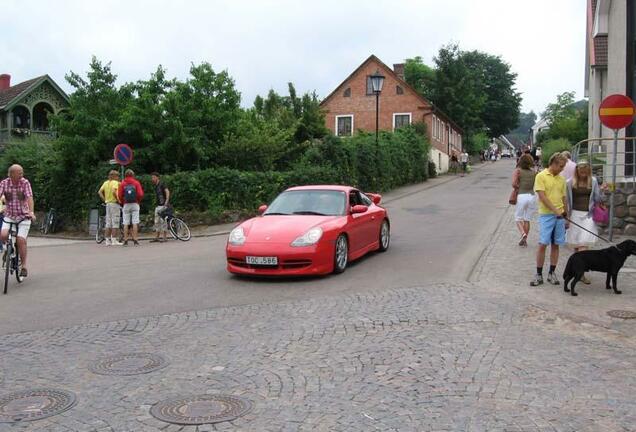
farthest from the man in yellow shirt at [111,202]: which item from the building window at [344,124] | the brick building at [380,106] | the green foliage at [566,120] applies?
the green foliage at [566,120]

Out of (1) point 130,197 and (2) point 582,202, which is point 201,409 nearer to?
(2) point 582,202

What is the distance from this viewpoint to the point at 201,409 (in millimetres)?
4465

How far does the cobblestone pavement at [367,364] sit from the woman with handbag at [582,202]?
150 centimetres

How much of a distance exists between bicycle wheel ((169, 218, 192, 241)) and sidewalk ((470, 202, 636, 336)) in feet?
27.1

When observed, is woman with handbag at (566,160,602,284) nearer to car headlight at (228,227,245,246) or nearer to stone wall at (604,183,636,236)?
stone wall at (604,183,636,236)

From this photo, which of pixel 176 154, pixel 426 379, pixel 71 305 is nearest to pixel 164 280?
pixel 71 305

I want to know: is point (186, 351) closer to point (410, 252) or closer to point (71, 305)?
point (71, 305)

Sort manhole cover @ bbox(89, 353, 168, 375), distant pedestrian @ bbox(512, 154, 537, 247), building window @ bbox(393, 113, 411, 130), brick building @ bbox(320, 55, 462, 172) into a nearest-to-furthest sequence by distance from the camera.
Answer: manhole cover @ bbox(89, 353, 168, 375) → distant pedestrian @ bbox(512, 154, 537, 247) → brick building @ bbox(320, 55, 462, 172) → building window @ bbox(393, 113, 411, 130)

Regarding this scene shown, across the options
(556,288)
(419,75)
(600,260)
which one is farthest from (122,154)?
(419,75)

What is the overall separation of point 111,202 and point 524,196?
33.3 feet

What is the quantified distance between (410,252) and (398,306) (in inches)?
191

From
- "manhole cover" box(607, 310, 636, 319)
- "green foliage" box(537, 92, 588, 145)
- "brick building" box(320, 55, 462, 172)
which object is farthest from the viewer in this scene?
"green foliage" box(537, 92, 588, 145)

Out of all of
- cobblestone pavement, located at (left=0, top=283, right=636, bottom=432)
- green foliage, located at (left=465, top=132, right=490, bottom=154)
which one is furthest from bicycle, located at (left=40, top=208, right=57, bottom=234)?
green foliage, located at (left=465, top=132, right=490, bottom=154)

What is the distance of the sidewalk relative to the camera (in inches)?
286
